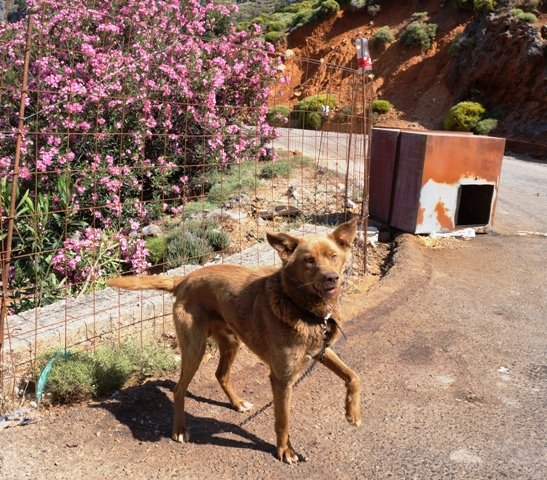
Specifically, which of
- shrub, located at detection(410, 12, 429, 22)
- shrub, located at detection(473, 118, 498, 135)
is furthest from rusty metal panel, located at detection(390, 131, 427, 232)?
Result: shrub, located at detection(410, 12, 429, 22)

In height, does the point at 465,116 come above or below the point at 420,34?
below

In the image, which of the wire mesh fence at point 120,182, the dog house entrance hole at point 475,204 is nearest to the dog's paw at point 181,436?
the wire mesh fence at point 120,182

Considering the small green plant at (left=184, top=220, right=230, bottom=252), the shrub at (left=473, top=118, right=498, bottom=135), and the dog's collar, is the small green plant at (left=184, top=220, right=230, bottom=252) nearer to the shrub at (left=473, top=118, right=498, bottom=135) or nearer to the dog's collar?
the dog's collar

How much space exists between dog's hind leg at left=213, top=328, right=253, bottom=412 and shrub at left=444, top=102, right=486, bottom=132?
23.4 meters

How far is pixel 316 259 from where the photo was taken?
143 inches

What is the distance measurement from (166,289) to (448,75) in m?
29.7

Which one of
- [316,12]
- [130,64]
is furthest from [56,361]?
[316,12]

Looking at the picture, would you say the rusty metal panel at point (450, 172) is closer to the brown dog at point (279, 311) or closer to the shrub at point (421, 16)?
the brown dog at point (279, 311)

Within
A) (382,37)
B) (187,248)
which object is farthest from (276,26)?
(187,248)

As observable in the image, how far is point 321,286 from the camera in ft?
11.5

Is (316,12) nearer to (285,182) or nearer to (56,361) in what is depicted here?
(285,182)

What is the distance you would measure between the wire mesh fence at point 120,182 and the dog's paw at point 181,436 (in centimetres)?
135

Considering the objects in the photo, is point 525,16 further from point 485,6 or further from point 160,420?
point 160,420

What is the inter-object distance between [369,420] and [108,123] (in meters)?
6.56
